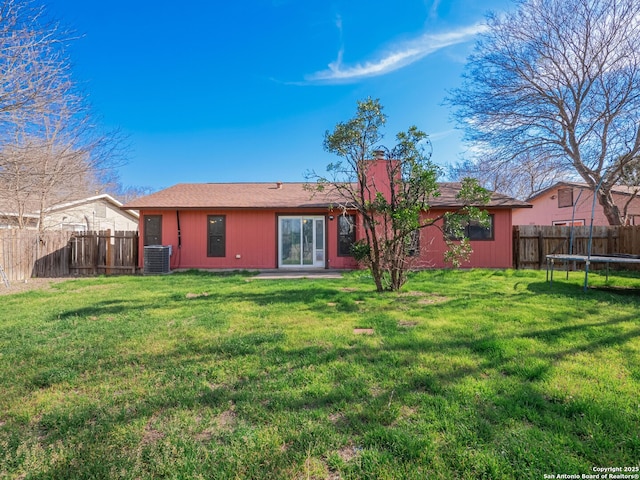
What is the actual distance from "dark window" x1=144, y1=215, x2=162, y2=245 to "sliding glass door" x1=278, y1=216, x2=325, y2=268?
4.46m

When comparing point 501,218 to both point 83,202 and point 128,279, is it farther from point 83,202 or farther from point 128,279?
point 83,202

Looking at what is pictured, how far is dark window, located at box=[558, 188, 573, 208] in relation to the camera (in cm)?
1862

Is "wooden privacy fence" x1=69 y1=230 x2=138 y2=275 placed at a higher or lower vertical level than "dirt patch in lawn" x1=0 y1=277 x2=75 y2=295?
higher

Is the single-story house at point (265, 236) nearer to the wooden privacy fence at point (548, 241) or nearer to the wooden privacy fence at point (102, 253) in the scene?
the wooden privacy fence at point (102, 253)

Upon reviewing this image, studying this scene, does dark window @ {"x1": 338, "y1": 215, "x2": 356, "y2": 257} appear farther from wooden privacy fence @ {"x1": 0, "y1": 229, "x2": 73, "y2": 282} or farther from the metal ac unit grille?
wooden privacy fence @ {"x1": 0, "y1": 229, "x2": 73, "y2": 282}

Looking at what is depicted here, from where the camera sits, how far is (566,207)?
19.0 m

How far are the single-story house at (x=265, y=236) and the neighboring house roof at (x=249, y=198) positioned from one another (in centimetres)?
7

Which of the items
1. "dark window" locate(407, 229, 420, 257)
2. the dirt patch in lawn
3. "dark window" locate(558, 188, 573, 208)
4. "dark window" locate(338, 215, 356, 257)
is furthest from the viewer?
"dark window" locate(558, 188, 573, 208)

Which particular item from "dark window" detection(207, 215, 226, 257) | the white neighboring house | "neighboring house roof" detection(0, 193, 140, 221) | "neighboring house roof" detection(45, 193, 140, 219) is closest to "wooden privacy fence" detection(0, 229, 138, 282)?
"neighboring house roof" detection(0, 193, 140, 221)

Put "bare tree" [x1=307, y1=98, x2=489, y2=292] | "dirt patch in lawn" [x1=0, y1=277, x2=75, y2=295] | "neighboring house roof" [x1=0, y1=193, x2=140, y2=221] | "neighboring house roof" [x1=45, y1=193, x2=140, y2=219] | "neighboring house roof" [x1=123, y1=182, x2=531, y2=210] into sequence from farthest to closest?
"neighboring house roof" [x1=45, y1=193, x2=140, y2=219] < "neighboring house roof" [x1=0, y1=193, x2=140, y2=221] < "neighboring house roof" [x1=123, y1=182, x2=531, y2=210] < "dirt patch in lawn" [x1=0, y1=277, x2=75, y2=295] < "bare tree" [x1=307, y1=98, x2=489, y2=292]

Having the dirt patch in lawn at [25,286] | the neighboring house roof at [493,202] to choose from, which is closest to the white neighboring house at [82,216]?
the dirt patch in lawn at [25,286]

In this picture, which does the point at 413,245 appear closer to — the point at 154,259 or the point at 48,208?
the point at 154,259

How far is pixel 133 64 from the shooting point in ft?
35.3

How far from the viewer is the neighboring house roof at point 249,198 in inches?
424
